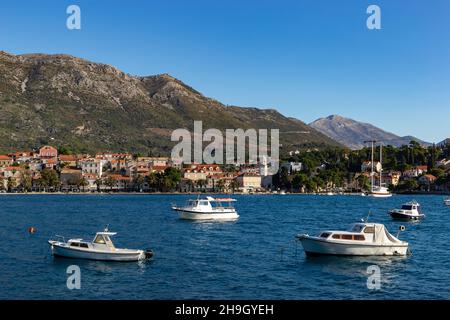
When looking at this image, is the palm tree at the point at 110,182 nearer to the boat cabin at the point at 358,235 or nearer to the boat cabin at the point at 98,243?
the boat cabin at the point at 98,243

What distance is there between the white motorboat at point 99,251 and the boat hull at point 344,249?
964cm

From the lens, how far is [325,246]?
34.3 meters

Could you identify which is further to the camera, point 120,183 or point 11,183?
point 120,183

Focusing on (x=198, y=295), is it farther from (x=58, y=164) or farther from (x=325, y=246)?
(x=58, y=164)

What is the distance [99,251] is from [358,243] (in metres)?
15.2

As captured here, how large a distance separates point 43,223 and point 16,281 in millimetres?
33028

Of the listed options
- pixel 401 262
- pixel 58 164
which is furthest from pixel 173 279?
pixel 58 164

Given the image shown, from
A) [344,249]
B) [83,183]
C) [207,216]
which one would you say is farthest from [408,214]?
[83,183]

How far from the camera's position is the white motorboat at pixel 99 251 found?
1246 inches

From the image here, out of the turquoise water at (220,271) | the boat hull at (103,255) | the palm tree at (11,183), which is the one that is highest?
the palm tree at (11,183)

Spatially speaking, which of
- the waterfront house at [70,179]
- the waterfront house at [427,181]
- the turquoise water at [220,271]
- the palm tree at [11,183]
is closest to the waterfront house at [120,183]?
the waterfront house at [70,179]

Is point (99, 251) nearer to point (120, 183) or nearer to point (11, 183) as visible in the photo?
point (11, 183)

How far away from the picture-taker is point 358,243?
113ft

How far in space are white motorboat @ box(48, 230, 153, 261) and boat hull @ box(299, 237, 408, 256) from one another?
964 centimetres
